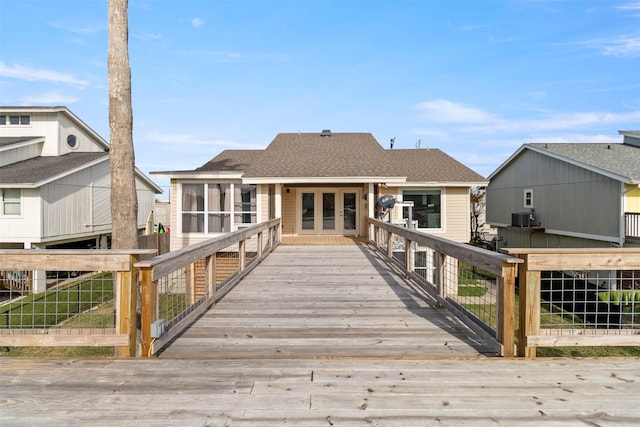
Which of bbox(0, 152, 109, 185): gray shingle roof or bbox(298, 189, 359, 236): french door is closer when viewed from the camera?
bbox(298, 189, 359, 236): french door

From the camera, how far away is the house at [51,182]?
1545 centimetres

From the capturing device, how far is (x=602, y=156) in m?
16.3

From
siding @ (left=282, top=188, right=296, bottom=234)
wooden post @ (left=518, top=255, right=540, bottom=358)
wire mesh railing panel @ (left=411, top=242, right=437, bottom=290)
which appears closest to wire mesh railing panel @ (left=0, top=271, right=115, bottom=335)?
wooden post @ (left=518, top=255, right=540, bottom=358)

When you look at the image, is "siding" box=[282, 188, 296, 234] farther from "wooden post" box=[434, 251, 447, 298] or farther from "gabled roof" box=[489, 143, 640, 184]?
"gabled roof" box=[489, 143, 640, 184]

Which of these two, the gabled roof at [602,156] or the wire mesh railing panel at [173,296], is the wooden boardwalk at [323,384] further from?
the gabled roof at [602,156]

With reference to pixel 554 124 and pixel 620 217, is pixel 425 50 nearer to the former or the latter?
pixel 620 217

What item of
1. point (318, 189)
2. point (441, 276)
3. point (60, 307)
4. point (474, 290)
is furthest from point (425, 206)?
point (60, 307)

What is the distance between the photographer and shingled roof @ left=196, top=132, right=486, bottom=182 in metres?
12.8

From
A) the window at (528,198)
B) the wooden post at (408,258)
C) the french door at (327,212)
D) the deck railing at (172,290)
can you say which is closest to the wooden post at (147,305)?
the deck railing at (172,290)

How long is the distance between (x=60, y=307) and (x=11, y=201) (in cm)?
778

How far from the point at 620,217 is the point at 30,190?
23067 millimetres

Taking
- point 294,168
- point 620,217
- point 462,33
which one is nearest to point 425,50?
point 462,33

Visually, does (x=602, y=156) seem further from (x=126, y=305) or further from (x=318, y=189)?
(x=126, y=305)

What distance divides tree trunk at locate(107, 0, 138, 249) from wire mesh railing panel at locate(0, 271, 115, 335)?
1035 mm
